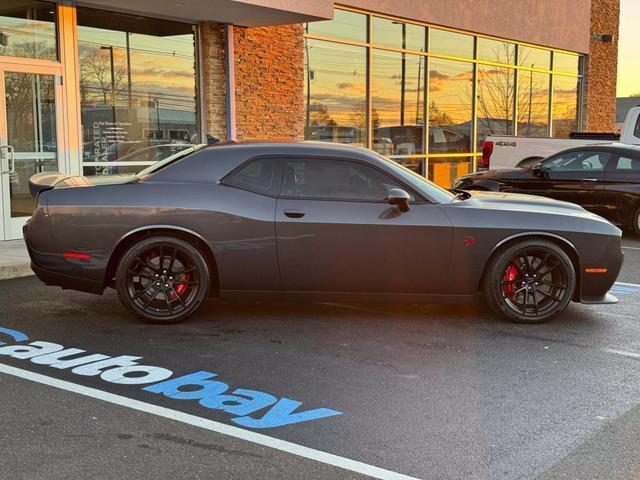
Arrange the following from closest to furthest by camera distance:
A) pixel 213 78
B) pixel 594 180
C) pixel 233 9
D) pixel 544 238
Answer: pixel 544 238
pixel 233 9
pixel 594 180
pixel 213 78

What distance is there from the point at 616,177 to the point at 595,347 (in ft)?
24.2

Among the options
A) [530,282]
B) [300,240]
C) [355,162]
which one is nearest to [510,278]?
[530,282]

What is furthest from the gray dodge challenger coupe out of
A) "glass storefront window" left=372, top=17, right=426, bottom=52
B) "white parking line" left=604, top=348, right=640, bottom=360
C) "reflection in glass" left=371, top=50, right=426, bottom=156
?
"glass storefront window" left=372, top=17, right=426, bottom=52

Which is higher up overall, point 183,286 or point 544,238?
point 544,238

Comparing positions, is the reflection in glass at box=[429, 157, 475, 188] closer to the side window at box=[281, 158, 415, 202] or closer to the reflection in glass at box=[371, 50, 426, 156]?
the reflection in glass at box=[371, 50, 426, 156]

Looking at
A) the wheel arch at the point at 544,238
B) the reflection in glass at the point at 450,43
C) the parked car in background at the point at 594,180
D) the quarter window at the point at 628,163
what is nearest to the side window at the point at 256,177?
the wheel arch at the point at 544,238

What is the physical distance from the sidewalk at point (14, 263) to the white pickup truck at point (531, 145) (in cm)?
1022

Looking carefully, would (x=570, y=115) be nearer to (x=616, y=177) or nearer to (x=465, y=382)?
(x=616, y=177)

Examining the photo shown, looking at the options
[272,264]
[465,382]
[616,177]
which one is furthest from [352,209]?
[616,177]

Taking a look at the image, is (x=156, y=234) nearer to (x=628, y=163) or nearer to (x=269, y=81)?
(x=269, y=81)

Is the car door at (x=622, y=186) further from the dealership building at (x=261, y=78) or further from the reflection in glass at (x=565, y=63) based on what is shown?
the reflection in glass at (x=565, y=63)

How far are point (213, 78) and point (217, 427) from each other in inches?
414

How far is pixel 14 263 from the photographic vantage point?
28.5ft

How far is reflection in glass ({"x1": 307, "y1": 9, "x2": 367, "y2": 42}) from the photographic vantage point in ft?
51.6
